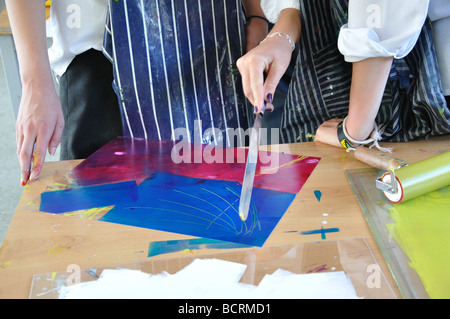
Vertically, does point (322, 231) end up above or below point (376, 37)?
below

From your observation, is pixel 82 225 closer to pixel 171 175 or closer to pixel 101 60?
pixel 171 175

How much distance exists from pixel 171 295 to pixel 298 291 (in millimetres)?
152

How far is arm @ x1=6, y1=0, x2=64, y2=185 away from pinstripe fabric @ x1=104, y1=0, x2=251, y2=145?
0.56 feet

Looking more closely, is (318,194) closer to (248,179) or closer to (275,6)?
(248,179)

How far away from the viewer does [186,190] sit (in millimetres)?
722

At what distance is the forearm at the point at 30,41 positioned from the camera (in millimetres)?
854

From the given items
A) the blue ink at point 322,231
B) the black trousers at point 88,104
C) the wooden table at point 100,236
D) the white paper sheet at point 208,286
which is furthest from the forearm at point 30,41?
the blue ink at point 322,231

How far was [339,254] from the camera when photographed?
53 cm

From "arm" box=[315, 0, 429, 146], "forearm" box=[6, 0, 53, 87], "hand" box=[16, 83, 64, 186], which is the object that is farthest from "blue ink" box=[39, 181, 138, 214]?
"arm" box=[315, 0, 429, 146]

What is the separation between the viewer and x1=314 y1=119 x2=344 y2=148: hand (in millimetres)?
902

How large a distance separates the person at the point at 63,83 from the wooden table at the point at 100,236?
14 centimetres

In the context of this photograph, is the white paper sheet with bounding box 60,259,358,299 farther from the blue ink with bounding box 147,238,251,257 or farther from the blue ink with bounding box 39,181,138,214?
the blue ink with bounding box 39,181,138,214

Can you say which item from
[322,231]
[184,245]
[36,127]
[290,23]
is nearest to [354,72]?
[290,23]

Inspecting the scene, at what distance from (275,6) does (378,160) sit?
54 cm
